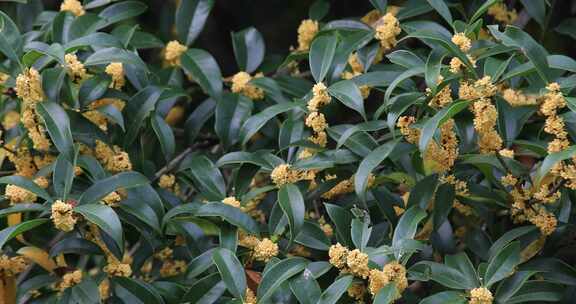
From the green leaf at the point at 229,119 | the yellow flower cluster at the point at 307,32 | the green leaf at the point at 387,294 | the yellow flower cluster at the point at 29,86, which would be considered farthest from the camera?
the yellow flower cluster at the point at 307,32

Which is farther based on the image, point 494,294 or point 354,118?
point 354,118

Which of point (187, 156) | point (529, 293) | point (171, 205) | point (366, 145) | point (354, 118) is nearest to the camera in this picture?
point (529, 293)

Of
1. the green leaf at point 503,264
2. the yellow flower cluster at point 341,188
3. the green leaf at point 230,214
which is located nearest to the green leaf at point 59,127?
the green leaf at point 230,214

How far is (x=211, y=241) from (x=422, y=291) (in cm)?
39

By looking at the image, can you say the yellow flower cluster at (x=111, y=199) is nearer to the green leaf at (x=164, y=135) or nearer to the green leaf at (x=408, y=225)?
the green leaf at (x=164, y=135)

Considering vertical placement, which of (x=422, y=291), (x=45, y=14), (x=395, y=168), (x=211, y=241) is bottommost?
(x=422, y=291)

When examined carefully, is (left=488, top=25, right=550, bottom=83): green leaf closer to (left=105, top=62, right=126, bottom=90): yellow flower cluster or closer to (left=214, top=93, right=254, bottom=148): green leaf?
(left=214, top=93, right=254, bottom=148): green leaf

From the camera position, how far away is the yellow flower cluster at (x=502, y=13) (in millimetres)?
1798

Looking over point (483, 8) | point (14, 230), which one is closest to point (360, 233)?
point (483, 8)

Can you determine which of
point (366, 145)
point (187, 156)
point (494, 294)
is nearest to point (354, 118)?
point (187, 156)

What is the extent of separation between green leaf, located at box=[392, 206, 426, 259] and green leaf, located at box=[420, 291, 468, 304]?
89mm

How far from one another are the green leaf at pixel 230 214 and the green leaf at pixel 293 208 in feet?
0.22

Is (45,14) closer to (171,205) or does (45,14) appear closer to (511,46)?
(171,205)

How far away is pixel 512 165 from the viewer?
55.9 inches
